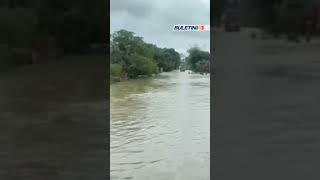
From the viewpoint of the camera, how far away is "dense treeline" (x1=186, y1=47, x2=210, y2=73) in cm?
197

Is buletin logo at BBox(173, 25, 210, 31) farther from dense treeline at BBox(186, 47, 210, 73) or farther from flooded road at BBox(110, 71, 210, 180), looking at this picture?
flooded road at BBox(110, 71, 210, 180)

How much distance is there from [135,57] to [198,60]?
13.3 inches

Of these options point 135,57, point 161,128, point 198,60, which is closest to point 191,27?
point 198,60

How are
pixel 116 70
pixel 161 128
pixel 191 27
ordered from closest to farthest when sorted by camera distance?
pixel 191 27 < pixel 116 70 < pixel 161 128

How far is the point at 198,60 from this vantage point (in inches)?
79.6

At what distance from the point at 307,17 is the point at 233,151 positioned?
0.66m

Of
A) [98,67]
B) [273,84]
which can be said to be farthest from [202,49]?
[98,67]

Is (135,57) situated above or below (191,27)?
below

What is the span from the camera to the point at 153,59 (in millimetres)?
2135

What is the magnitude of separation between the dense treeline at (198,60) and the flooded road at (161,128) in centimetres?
4

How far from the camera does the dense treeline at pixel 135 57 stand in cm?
202

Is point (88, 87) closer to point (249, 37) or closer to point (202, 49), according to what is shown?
point (202, 49)

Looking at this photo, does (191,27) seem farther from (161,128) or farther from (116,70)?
(161,128)

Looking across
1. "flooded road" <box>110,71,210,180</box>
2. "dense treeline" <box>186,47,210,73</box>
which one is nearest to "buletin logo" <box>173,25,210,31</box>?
"dense treeline" <box>186,47,210,73</box>
